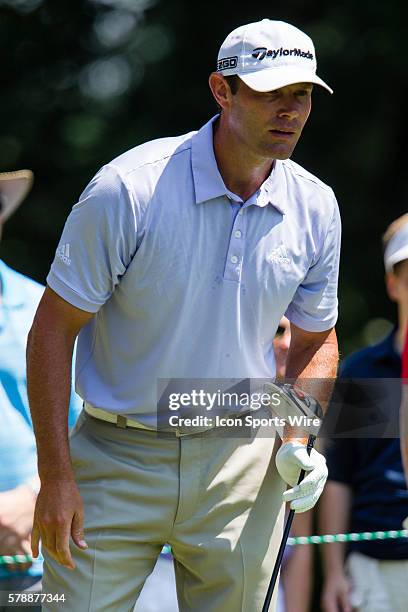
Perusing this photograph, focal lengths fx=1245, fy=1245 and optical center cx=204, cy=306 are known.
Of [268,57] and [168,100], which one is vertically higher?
[268,57]

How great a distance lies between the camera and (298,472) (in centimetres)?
281

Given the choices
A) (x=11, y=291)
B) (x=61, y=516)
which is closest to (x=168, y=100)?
(x=11, y=291)

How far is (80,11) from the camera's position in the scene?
8.17m

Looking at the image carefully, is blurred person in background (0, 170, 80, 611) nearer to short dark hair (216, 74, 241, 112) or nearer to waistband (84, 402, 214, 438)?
waistband (84, 402, 214, 438)

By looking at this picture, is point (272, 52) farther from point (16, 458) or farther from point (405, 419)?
point (16, 458)

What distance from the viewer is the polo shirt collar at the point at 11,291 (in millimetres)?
3339

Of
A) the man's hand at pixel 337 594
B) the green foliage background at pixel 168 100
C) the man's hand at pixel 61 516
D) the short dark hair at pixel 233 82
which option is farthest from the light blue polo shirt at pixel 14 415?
the green foliage background at pixel 168 100

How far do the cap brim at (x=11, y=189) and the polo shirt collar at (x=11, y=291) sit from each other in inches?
21.7

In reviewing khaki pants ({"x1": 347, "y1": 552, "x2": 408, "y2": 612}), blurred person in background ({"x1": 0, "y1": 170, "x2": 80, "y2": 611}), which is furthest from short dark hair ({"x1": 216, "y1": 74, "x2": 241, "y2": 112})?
khaki pants ({"x1": 347, "y1": 552, "x2": 408, "y2": 612})

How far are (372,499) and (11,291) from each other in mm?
1250

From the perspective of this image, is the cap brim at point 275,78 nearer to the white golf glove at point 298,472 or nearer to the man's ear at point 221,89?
A: the man's ear at point 221,89

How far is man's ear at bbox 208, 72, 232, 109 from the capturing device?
2828mm

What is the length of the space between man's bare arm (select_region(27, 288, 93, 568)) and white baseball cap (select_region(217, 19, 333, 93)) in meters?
0.65

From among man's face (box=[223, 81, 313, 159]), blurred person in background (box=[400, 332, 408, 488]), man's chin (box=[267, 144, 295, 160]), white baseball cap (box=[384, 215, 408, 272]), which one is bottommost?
blurred person in background (box=[400, 332, 408, 488])
